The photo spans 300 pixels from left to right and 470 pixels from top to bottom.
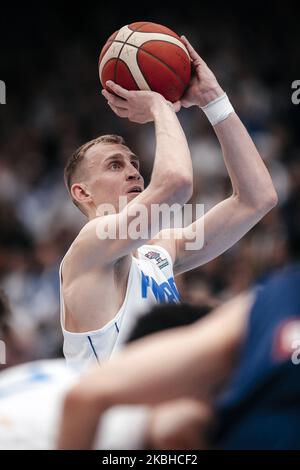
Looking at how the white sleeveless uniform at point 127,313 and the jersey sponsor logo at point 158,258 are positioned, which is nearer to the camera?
the white sleeveless uniform at point 127,313

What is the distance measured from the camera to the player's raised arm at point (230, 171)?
5.09m

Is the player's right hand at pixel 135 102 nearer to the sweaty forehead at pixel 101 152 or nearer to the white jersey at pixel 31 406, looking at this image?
the sweaty forehead at pixel 101 152

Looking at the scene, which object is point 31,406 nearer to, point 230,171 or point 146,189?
point 146,189

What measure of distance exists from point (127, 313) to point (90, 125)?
981cm

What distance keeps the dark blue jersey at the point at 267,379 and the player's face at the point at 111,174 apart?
8.45 feet

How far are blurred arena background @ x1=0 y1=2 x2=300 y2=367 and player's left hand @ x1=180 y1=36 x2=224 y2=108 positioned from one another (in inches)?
176

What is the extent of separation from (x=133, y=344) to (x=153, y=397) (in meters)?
0.34

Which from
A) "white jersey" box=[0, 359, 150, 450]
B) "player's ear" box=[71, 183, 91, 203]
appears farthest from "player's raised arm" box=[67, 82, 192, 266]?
"white jersey" box=[0, 359, 150, 450]

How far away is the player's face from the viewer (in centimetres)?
512

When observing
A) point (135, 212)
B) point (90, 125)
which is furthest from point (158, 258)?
point (90, 125)

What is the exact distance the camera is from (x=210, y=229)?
5.32 metres

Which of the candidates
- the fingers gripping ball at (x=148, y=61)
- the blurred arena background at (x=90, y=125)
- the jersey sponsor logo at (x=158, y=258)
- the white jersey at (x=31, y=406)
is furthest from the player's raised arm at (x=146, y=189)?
the blurred arena background at (x=90, y=125)

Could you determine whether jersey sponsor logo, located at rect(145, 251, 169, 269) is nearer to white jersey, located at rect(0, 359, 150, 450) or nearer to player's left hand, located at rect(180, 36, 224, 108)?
player's left hand, located at rect(180, 36, 224, 108)
